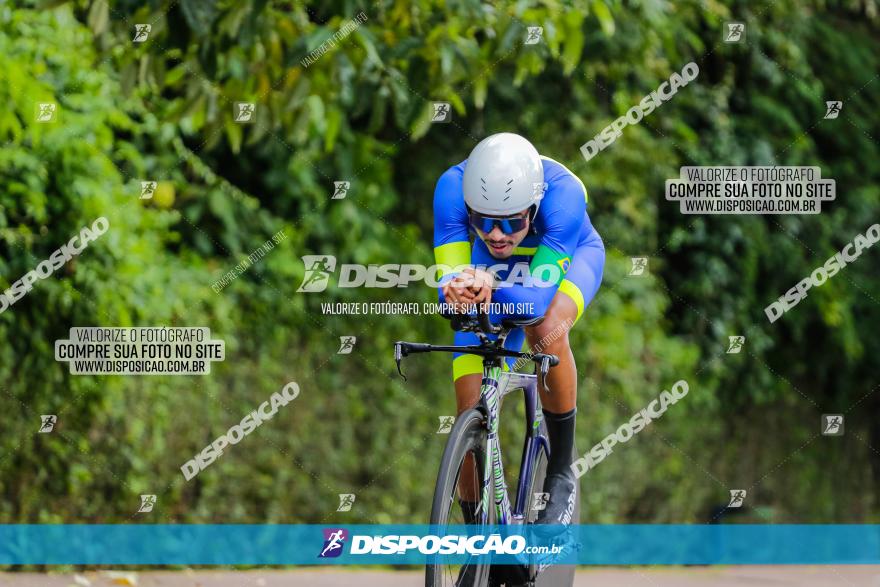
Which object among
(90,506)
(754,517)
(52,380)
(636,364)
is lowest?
(754,517)

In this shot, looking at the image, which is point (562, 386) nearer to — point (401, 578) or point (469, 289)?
point (469, 289)

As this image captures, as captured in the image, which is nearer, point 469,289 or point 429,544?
point 429,544

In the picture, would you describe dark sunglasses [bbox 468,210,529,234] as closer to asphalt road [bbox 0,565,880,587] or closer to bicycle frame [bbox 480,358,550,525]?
bicycle frame [bbox 480,358,550,525]

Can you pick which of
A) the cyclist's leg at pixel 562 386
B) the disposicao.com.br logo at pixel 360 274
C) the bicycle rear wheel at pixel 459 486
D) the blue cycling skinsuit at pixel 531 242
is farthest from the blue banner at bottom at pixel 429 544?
the disposicao.com.br logo at pixel 360 274

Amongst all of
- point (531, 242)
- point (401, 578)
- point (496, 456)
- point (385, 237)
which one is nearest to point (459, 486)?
point (496, 456)

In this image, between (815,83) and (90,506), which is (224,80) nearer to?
(90,506)

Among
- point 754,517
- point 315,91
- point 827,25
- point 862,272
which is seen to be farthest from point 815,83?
point 315,91

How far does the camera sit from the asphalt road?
7324 mm

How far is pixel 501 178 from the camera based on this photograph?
5.04 m

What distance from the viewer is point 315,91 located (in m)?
7.45

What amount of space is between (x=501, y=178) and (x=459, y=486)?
115 cm

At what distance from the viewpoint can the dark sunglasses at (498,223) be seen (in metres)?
5.14

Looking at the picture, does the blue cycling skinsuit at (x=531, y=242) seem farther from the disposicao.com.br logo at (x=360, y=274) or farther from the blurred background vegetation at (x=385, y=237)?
the disposicao.com.br logo at (x=360, y=274)

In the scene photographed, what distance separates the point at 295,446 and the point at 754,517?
16.3 ft
